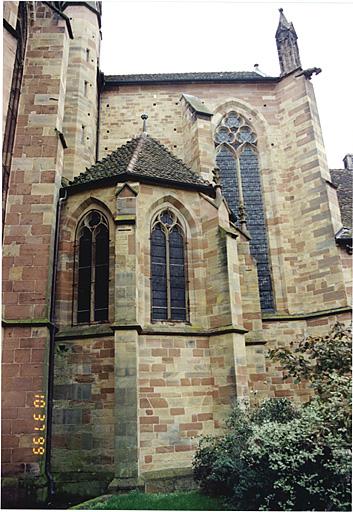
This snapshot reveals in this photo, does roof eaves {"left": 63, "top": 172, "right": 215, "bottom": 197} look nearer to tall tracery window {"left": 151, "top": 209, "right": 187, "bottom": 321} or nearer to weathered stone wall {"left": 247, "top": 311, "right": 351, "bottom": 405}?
tall tracery window {"left": 151, "top": 209, "right": 187, "bottom": 321}

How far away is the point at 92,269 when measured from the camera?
10.6m

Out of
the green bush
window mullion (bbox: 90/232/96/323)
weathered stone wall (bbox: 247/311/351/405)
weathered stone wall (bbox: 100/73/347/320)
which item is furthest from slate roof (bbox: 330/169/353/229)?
window mullion (bbox: 90/232/96/323)

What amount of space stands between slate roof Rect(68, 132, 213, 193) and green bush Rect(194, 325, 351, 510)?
18.2ft

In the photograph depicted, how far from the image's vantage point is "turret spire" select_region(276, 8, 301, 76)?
1767 centimetres

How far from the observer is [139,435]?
882 cm

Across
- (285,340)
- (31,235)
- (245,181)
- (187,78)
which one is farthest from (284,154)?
(31,235)

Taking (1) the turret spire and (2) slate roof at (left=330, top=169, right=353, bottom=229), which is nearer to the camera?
(2) slate roof at (left=330, top=169, right=353, bottom=229)

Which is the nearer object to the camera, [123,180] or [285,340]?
[123,180]

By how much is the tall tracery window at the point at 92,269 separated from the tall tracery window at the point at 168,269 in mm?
1224

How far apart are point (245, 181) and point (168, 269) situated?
747cm

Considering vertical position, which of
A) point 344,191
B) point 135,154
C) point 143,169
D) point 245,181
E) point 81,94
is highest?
point 81,94

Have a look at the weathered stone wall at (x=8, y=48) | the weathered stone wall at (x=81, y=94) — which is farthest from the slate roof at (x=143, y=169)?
the weathered stone wall at (x=8, y=48)

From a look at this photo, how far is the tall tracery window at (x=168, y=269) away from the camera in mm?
10383
